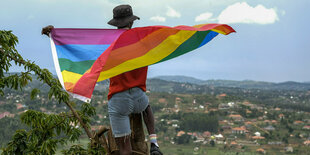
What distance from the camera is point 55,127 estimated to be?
6082 mm

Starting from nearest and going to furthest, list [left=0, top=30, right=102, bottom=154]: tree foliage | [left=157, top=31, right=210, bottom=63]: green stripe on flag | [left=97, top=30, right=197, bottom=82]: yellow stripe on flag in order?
[left=97, top=30, right=197, bottom=82]: yellow stripe on flag, [left=157, top=31, right=210, bottom=63]: green stripe on flag, [left=0, top=30, right=102, bottom=154]: tree foliage

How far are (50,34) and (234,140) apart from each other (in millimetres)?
109150

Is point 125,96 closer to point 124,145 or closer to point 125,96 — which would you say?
point 125,96

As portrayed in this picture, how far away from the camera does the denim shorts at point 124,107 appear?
161 inches

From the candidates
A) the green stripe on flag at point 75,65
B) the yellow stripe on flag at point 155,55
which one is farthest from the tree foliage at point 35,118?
the yellow stripe on flag at point 155,55

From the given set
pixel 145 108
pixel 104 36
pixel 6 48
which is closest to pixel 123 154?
pixel 145 108

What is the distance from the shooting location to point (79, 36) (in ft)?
15.1

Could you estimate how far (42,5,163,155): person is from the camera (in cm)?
409

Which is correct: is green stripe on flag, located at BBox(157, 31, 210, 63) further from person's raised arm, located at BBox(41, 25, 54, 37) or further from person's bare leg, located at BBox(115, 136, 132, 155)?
person's raised arm, located at BBox(41, 25, 54, 37)

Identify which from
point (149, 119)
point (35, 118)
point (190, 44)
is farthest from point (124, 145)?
point (35, 118)

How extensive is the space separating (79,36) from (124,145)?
1582 millimetres

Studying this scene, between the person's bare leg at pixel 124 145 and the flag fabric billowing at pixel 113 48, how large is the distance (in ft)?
2.75

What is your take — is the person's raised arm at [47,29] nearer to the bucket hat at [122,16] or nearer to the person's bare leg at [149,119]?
the bucket hat at [122,16]

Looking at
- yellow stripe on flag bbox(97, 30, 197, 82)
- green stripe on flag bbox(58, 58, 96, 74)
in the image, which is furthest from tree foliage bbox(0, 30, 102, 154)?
yellow stripe on flag bbox(97, 30, 197, 82)
